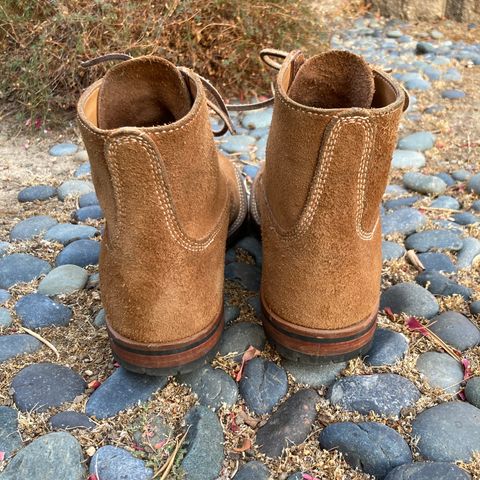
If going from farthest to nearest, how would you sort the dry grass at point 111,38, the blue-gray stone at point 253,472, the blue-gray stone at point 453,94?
1. the blue-gray stone at point 453,94
2. the dry grass at point 111,38
3. the blue-gray stone at point 253,472

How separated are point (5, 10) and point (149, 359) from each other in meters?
2.39

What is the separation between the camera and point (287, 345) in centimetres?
137

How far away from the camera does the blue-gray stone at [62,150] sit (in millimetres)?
2776

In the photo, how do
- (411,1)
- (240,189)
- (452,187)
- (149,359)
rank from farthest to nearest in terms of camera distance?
(411,1)
(452,187)
(240,189)
(149,359)

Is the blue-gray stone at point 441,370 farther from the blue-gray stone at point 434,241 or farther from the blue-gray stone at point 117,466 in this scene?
the blue-gray stone at point 117,466

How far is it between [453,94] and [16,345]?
2804mm

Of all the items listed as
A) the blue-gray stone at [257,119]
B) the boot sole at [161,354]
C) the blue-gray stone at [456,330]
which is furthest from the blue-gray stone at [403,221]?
the blue-gray stone at [257,119]

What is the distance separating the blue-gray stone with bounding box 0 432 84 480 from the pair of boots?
0.71 feet

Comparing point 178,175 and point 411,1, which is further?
point 411,1

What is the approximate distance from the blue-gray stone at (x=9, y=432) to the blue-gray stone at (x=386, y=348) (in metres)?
0.85

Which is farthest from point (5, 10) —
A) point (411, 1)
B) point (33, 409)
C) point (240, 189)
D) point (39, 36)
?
point (411, 1)

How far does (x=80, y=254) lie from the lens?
190 centimetres

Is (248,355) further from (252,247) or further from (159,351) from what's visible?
(252,247)

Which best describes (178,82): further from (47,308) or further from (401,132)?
(401,132)
